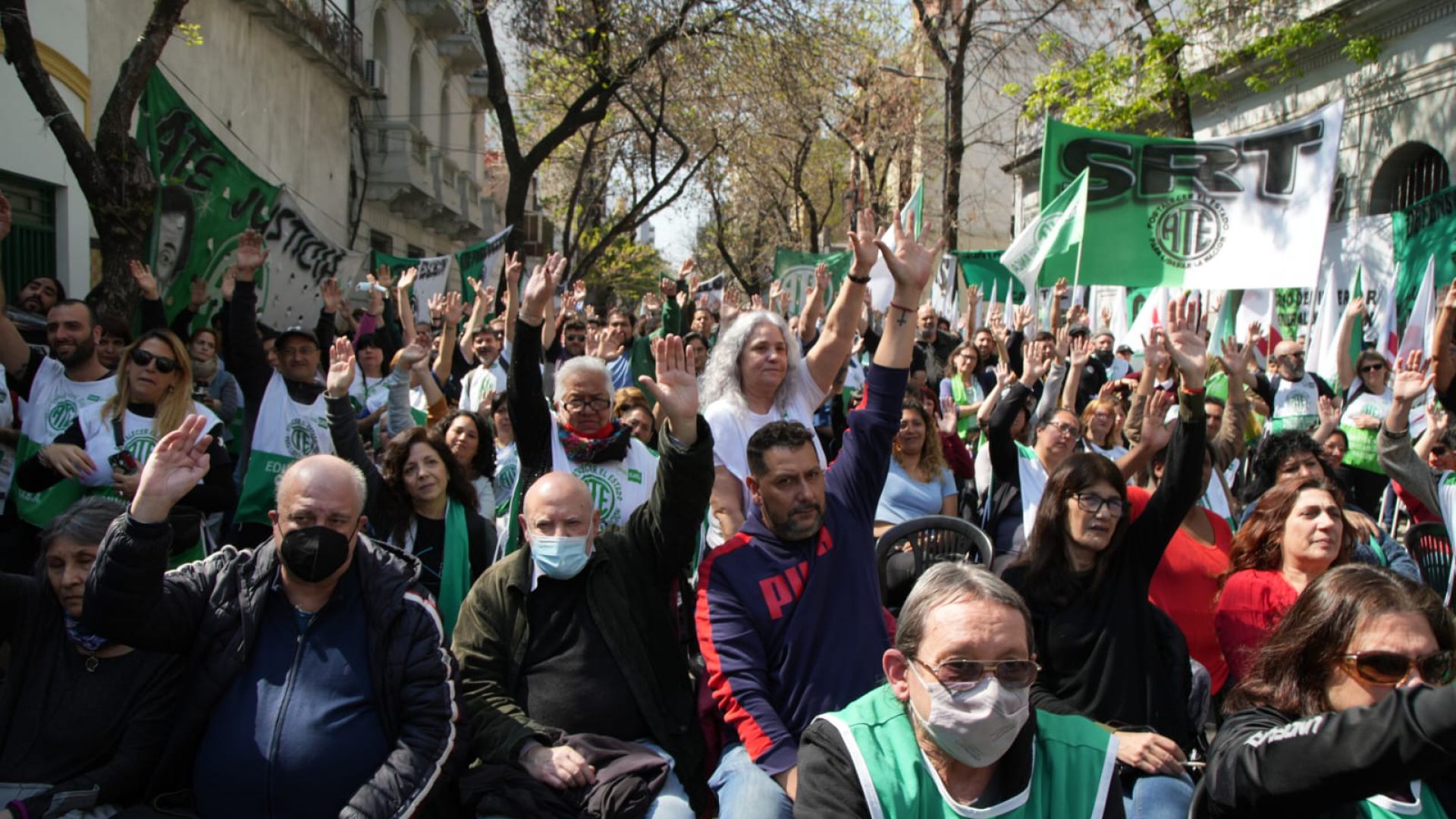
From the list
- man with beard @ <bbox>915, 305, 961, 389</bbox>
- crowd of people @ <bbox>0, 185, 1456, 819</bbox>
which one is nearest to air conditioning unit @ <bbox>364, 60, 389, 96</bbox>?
man with beard @ <bbox>915, 305, 961, 389</bbox>

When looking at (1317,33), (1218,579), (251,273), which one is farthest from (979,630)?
(1317,33)

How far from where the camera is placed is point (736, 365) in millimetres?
4477

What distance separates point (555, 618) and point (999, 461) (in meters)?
3.14

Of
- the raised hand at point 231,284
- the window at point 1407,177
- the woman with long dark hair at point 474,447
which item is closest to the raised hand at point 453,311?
the raised hand at point 231,284

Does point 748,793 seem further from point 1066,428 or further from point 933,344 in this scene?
point 933,344

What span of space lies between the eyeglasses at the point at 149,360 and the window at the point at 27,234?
713 cm

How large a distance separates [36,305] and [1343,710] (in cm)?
783

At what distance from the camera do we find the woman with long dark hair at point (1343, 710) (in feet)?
6.67

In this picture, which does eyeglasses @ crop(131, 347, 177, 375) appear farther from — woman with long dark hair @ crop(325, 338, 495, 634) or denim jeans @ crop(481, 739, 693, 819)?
denim jeans @ crop(481, 739, 693, 819)

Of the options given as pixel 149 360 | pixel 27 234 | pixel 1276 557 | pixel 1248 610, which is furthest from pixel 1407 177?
pixel 27 234

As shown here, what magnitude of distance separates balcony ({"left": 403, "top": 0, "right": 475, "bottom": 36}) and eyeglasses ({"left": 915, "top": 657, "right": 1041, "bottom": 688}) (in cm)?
2389

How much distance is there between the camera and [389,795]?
3.01 metres

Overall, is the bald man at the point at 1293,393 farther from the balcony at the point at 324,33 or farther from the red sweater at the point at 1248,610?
the balcony at the point at 324,33

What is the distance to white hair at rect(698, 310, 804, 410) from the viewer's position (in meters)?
4.45
